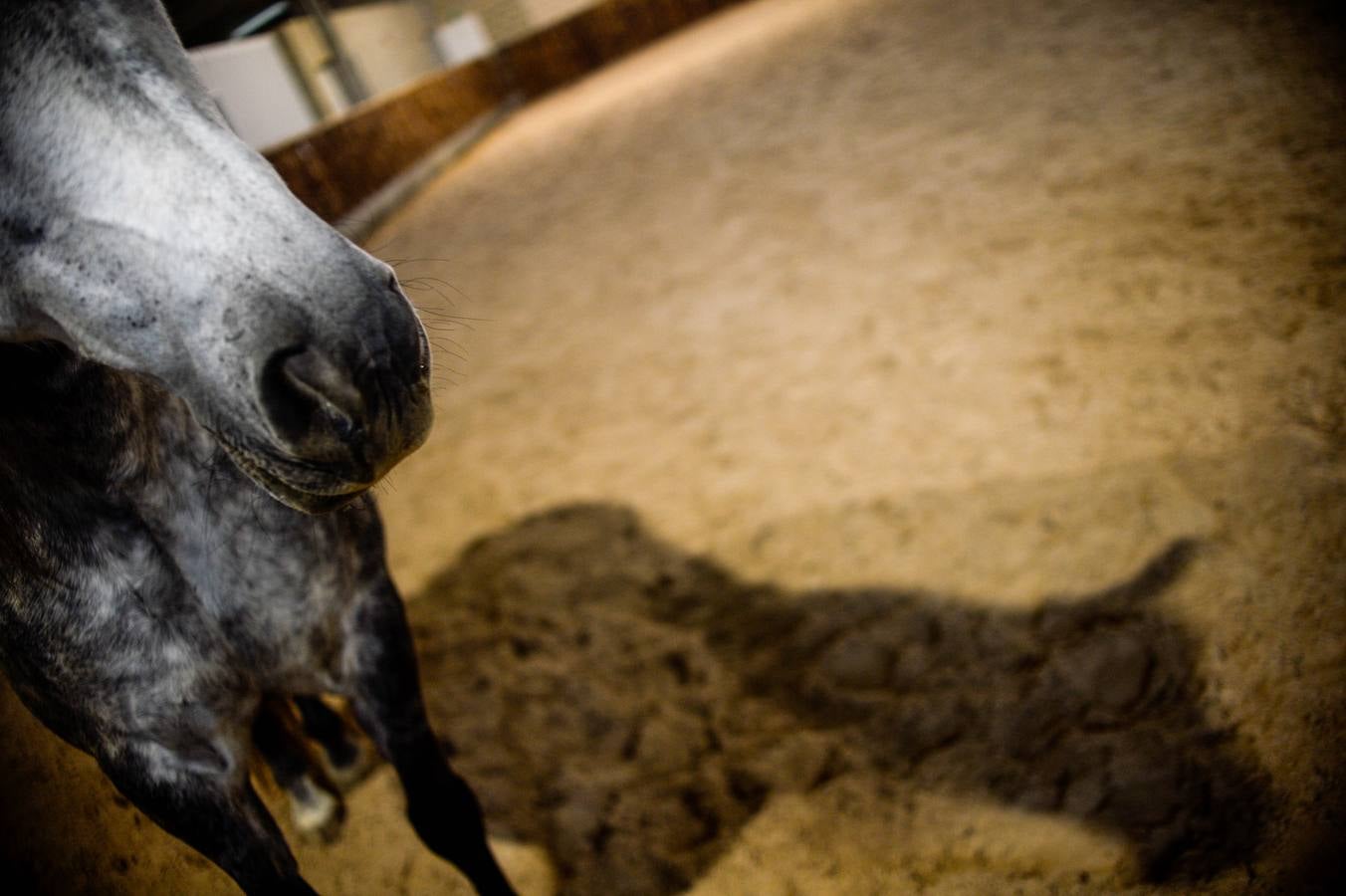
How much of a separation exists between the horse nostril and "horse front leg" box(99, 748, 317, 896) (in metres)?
0.80

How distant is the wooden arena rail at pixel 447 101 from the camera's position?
1011 cm

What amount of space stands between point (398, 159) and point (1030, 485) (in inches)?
488

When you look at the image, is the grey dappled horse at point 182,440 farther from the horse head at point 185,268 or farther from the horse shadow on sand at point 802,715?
the horse shadow on sand at point 802,715

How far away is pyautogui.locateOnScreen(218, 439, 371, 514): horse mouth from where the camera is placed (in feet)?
2.99

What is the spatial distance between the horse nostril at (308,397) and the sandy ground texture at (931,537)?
1053 mm

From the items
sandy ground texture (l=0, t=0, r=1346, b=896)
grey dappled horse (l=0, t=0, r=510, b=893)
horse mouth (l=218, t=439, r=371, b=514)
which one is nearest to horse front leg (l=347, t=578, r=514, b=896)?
grey dappled horse (l=0, t=0, r=510, b=893)

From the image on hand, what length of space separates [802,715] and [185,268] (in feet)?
6.12

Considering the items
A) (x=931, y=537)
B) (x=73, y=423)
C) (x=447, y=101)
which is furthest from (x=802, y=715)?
(x=447, y=101)

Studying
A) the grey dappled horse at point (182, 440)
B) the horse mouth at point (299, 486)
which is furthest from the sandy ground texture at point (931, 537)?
the horse mouth at point (299, 486)

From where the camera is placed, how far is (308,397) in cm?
87

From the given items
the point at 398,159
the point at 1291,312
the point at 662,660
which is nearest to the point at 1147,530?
the point at 1291,312

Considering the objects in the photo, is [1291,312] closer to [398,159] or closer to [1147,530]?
[1147,530]

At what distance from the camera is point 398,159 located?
12156mm

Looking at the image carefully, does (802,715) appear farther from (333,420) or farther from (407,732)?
(333,420)
